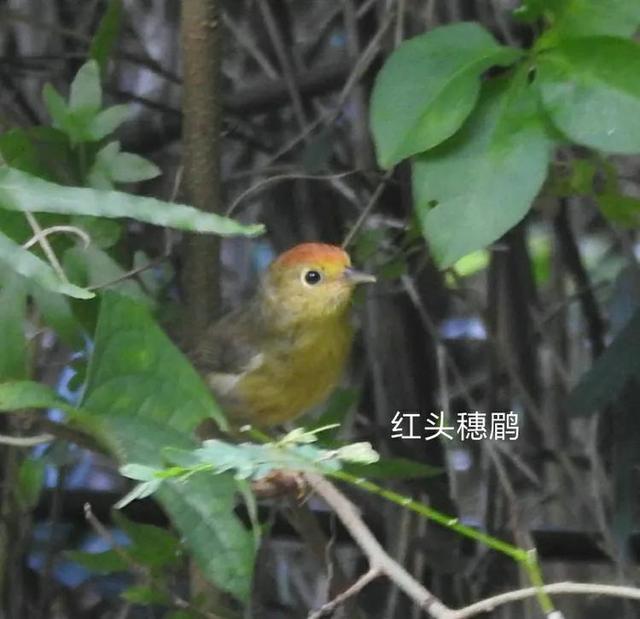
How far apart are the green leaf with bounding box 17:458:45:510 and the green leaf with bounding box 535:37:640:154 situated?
110 centimetres

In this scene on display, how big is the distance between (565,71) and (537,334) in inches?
50.2

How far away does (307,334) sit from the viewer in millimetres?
2482

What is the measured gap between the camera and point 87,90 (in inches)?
75.9

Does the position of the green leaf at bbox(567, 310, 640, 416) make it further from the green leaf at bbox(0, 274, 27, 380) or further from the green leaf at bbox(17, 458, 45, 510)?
the green leaf at bbox(0, 274, 27, 380)

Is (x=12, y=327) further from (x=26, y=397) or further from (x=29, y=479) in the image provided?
(x=29, y=479)

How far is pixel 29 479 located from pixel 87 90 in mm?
686

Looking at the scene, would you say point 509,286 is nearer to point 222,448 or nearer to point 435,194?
point 435,194

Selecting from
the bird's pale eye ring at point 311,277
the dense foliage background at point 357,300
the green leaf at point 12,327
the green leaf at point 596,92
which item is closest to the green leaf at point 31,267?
the dense foliage background at point 357,300

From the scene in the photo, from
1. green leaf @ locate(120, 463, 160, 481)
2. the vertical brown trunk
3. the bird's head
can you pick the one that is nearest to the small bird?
the bird's head

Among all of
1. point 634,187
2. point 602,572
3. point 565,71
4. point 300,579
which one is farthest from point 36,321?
point 634,187

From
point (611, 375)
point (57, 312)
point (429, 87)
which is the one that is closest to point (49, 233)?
point (57, 312)

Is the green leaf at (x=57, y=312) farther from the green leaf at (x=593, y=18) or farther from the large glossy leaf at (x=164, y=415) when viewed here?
the green leaf at (x=593, y=18)

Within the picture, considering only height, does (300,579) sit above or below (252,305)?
below

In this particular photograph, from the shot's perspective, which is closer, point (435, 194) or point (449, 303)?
point (435, 194)
